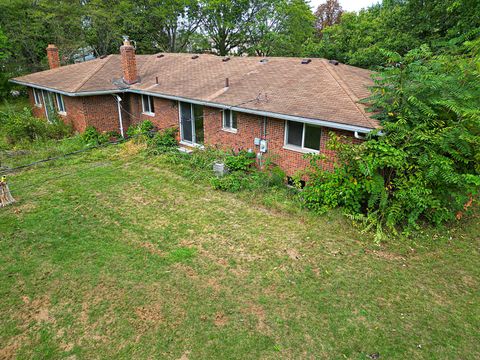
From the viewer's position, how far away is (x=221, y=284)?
658 cm

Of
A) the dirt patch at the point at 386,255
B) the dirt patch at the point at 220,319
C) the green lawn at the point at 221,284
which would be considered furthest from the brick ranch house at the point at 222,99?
the dirt patch at the point at 220,319

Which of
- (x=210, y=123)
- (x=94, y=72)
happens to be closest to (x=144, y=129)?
(x=210, y=123)

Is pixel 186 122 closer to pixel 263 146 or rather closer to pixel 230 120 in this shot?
pixel 230 120

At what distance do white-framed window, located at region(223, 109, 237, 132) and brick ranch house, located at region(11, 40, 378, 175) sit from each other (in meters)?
0.04

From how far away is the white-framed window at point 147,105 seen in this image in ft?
52.1

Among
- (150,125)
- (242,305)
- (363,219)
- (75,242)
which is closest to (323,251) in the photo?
(363,219)

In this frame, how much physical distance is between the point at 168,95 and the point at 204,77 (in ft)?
7.14

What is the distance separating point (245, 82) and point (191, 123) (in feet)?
9.61

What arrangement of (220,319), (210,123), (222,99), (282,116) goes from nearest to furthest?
1. (220,319)
2. (282,116)
3. (222,99)
4. (210,123)

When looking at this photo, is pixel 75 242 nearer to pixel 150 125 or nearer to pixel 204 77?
pixel 150 125

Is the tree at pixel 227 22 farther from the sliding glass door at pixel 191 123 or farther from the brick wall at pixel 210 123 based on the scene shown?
the sliding glass door at pixel 191 123

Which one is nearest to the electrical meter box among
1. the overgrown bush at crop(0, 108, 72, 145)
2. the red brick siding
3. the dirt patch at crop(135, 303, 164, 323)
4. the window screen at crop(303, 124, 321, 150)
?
the window screen at crop(303, 124, 321, 150)

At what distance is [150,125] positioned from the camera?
15617 millimetres

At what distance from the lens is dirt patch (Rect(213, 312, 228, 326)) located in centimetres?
566
